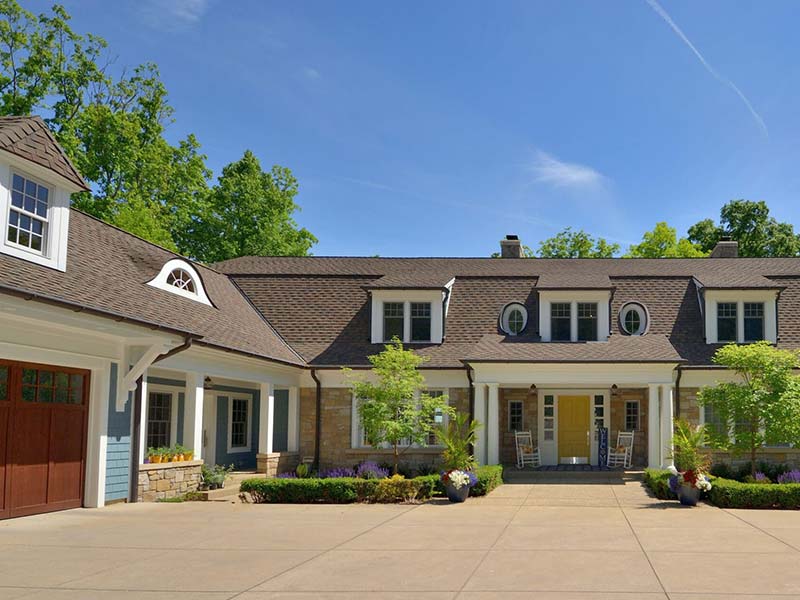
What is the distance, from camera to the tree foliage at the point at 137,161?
3584cm

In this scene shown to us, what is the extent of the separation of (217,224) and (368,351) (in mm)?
19707

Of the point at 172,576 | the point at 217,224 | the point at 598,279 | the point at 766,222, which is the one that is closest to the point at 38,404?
the point at 172,576

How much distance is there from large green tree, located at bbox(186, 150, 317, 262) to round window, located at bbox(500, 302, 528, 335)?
18.8 metres

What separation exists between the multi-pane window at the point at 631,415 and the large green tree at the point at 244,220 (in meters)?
21.6

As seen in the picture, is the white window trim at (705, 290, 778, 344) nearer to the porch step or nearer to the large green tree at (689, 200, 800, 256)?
the porch step

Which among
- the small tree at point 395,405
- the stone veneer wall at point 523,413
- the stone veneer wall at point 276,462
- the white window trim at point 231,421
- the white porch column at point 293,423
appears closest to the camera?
the small tree at point 395,405

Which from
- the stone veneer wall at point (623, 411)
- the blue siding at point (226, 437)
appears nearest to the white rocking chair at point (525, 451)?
the stone veneer wall at point (623, 411)

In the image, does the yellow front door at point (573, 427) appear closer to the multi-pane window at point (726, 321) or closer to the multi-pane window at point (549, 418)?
the multi-pane window at point (549, 418)

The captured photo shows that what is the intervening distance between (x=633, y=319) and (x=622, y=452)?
13.0 ft

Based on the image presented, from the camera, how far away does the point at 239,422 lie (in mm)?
24688

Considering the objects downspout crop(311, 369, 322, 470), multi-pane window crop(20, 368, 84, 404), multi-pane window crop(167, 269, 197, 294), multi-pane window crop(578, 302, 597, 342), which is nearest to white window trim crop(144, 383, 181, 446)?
multi-pane window crop(167, 269, 197, 294)

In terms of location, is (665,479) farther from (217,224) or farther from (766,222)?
(766,222)

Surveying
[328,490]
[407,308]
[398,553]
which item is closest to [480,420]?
[407,308]

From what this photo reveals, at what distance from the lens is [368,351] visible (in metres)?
24.9
